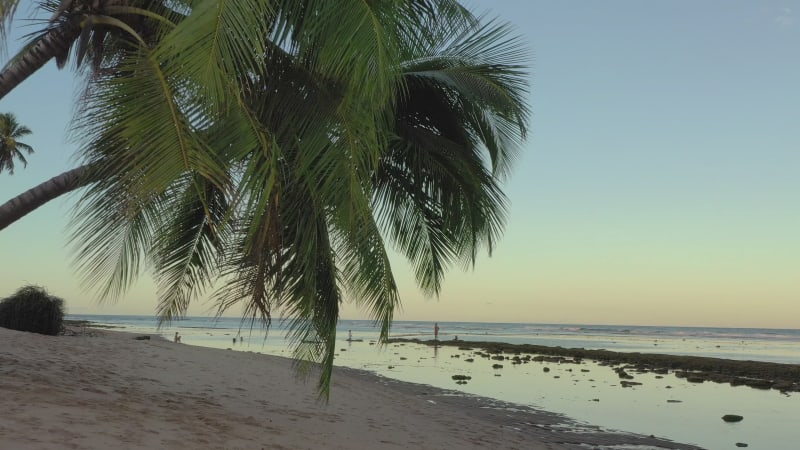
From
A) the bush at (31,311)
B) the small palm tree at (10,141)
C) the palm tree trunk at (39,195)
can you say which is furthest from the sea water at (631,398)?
the small palm tree at (10,141)

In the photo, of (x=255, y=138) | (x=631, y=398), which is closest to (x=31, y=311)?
(x=255, y=138)

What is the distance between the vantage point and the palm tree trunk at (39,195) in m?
8.53

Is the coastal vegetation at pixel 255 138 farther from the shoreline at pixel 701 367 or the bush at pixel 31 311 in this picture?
the shoreline at pixel 701 367

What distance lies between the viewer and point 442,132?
1305 centimetres

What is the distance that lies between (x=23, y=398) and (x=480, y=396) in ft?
41.7

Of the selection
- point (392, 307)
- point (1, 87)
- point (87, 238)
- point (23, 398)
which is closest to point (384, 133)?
point (392, 307)

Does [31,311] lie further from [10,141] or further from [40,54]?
[10,141]

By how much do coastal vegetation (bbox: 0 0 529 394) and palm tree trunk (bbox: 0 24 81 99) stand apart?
0.05ft

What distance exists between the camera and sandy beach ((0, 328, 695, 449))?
6730mm

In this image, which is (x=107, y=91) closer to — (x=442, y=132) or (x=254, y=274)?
(x=254, y=274)

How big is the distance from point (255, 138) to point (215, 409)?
462 cm

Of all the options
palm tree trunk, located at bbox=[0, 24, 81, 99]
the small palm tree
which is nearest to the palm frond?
palm tree trunk, located at bbox=[0, 24, 81, 99]

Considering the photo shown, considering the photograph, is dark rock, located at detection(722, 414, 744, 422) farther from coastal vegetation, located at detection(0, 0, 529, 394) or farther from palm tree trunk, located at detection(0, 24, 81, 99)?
palm tree trunk, located at detection(0, 24, 81, 99)

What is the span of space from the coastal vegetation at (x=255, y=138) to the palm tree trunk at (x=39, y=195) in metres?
Answer: 0.02
